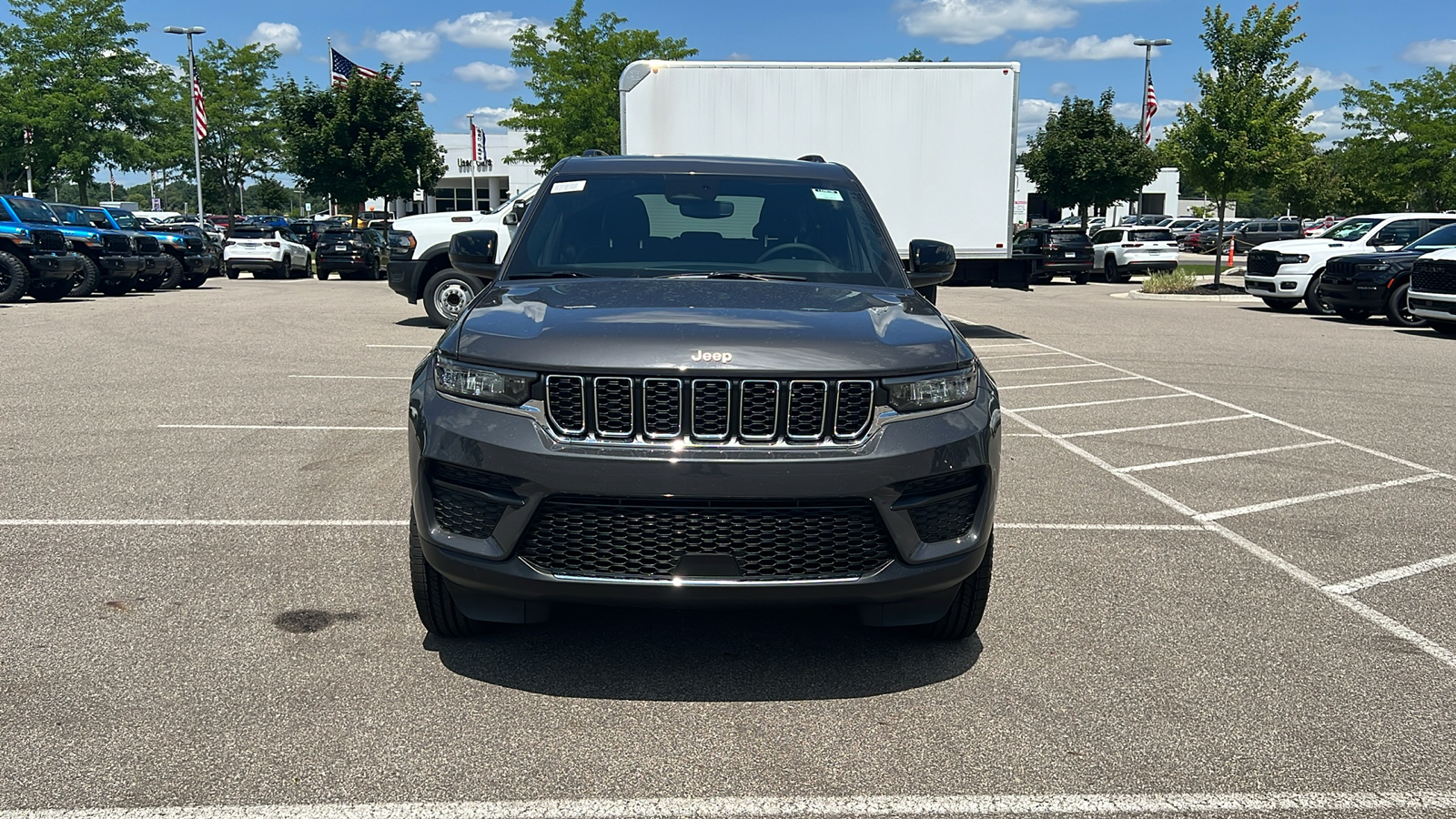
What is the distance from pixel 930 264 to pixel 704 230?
99cm

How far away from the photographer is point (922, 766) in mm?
3338

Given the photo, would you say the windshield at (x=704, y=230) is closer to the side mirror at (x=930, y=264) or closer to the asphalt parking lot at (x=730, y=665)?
the side mirror at (x=930, y=264)

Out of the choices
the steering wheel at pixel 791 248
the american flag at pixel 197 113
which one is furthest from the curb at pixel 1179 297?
the american flag at pixel 197 113

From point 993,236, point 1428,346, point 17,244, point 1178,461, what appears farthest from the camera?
point 17,244

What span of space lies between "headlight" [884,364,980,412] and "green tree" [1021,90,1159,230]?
46.2m

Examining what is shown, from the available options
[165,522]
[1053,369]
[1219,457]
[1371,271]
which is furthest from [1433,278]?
[165,522]

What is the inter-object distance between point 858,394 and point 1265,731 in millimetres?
1568

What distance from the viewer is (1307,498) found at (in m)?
6.79

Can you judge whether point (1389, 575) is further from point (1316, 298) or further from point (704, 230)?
point (1316, 298)

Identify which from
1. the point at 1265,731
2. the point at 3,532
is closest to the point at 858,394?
the point at 1265,731

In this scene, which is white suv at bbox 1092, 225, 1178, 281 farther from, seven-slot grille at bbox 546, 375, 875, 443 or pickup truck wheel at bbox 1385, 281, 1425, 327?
seven-slot grille at bbox 546, 375, 875, 443

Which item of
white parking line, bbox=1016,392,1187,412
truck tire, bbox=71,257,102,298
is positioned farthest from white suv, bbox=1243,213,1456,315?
truck tire, bbox=71,257,102,298

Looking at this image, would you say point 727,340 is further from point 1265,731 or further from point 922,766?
point 1265,731

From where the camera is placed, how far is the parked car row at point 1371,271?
55.6 ft
